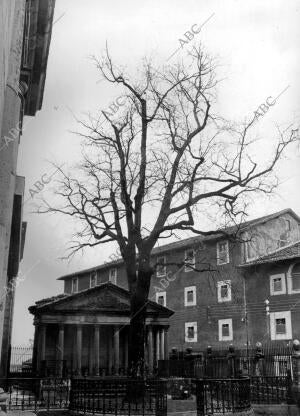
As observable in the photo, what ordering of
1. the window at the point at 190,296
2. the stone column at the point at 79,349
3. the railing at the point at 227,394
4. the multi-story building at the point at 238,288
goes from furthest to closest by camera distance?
1. the window at the point at 190,296
2. the multi-story building at the point at 238,288
3. the stone column at the point at 79,349
4. the railing at the point at 227,394

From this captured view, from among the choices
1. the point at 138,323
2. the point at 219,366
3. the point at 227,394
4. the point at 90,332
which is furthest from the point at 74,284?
the point at 227,394

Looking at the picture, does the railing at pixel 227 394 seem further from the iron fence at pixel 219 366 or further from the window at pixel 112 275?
the window at pixel 112 275

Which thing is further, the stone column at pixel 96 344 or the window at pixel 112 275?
the window at pixel 112 275

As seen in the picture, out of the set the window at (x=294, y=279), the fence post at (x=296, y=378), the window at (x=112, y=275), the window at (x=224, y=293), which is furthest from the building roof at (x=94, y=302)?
the window at (x=112, y=275)

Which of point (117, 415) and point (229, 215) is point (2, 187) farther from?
point (229, 215)

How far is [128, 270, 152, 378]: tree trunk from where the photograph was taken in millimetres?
18422

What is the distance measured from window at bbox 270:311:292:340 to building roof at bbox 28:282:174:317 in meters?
9.71

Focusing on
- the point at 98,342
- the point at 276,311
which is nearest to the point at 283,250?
the point at 276,311

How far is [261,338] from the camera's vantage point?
37781 mm

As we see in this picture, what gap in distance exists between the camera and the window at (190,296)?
4478 cm

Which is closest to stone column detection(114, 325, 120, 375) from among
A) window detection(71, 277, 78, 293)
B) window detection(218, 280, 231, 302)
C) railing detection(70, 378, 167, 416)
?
window detection(218, 280, 231, 302)

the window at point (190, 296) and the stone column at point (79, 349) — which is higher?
the window at point (190, 296)

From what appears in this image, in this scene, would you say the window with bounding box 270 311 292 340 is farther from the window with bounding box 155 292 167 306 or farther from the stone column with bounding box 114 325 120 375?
the window with bounding box 155 292 167 306

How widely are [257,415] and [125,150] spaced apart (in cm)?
1150
